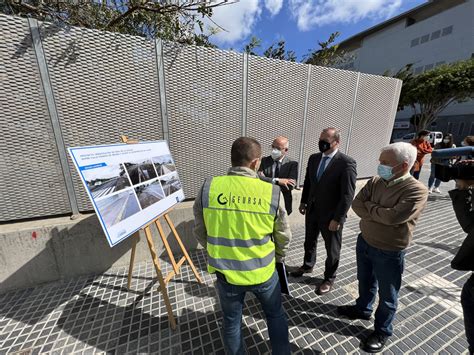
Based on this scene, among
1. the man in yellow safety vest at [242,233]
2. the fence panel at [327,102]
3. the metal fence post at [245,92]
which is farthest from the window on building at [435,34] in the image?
the man in yellow safety vest at [242,233]

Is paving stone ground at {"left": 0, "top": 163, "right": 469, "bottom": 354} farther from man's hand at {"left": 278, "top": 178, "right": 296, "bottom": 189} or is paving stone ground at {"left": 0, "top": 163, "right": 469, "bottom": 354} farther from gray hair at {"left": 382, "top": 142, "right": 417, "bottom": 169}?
gray hair at {"left": 382, "top": 142, "right": 417, "bottom": 169}

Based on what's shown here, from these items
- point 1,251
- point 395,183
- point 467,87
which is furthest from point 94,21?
point 467,87

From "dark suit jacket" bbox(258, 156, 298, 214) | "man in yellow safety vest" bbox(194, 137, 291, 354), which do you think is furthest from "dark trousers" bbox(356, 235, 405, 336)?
"dark suit jacket" bbox(258, 156, 298, 214)

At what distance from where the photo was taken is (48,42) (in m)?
2.51

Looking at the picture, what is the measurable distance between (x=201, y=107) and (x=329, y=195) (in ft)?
7.73

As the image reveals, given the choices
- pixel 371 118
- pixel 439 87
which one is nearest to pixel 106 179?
pixel 371 118

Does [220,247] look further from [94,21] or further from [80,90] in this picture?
[94,21]

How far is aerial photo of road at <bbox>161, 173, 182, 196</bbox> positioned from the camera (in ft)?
8.30

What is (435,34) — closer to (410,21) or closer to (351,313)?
(410,21)

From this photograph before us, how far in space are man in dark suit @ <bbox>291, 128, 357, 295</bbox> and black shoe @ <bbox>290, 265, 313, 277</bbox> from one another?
1.04 ft

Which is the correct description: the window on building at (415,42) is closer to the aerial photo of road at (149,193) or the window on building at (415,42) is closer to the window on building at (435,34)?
the window on building at (435,34)

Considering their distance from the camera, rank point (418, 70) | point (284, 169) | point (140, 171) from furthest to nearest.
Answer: point (418, 70)
point (284, 169)
point (140, 171)

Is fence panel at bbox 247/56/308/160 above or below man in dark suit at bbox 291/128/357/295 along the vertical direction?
above

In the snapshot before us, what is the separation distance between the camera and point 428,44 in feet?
79.3
